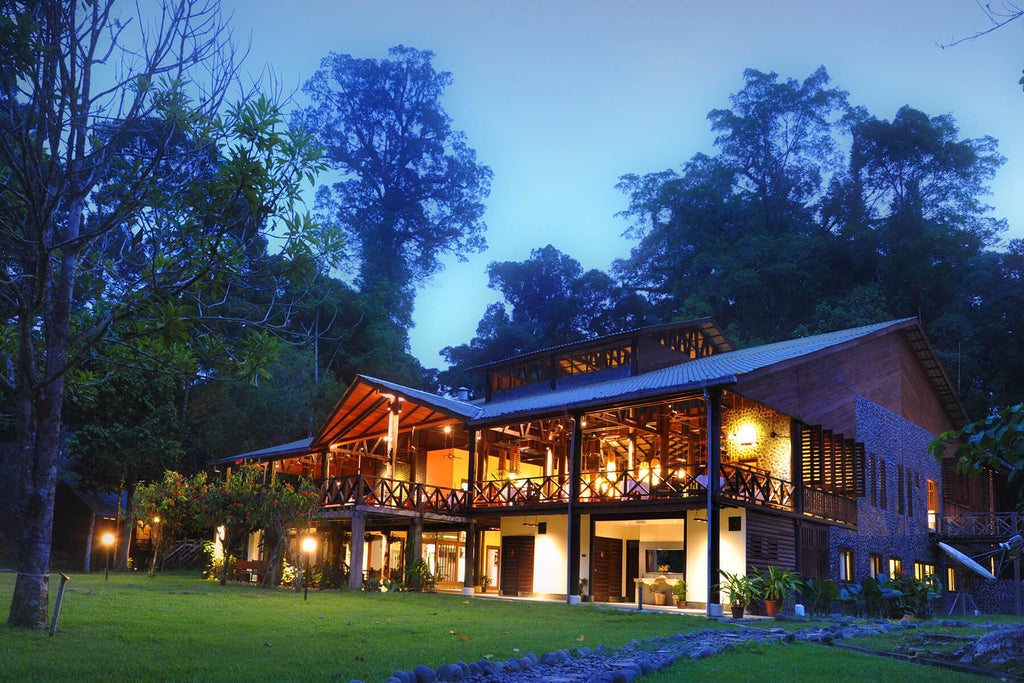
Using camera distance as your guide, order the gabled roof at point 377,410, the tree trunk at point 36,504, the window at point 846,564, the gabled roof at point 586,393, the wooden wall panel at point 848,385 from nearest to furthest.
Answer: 1. the tree trunk at point 36,504
2. the gabled roof at point 586,393
3. the wooden wall panel at point 848,385
4. the window at point 846,564
5. the gabled roof at point 377,410

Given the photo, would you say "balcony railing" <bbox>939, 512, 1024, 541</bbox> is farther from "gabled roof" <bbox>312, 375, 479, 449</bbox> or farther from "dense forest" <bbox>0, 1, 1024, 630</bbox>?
"gabled roof" <bbox>312, 375, 479, 449</bbox>

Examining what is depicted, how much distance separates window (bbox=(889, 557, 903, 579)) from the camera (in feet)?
80.7

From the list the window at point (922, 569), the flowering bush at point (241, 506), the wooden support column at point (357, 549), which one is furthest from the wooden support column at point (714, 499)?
the window at point (922, 569)

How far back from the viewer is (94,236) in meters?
8.71

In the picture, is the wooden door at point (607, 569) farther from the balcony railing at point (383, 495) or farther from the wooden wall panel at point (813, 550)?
the wooden wall panel at point (813, 550)

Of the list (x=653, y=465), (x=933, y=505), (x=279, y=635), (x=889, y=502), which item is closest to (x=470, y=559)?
(x=653, y=465)

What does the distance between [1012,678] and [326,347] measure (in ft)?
134

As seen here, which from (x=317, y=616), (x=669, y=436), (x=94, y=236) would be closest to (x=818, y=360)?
(x=669, y=436)

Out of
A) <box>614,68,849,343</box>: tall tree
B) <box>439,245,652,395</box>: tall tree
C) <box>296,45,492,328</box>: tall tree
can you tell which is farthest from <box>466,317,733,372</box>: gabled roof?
<box>296,45,492,328</box>: tall tree

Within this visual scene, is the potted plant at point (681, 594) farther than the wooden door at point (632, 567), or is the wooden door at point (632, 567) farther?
the wooden door at point (632, 567)

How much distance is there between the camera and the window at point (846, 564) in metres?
22.1

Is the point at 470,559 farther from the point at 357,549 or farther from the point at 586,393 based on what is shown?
the point at 586,393

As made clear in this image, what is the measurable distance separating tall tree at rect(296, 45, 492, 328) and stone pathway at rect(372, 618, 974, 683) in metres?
44.5

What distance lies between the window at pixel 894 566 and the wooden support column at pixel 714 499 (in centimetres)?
898
